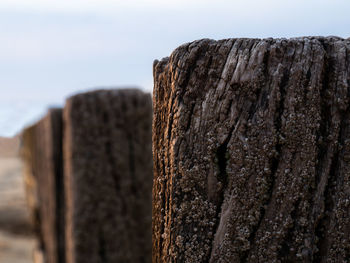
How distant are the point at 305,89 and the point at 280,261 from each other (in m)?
0.43

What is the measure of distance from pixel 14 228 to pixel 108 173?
7.64m

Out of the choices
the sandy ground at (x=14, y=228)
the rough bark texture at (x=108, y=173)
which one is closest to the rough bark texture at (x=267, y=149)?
the rough bark texture at (x=108, y=173)

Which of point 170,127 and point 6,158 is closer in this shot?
point 170,127

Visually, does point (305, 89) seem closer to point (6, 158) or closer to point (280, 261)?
point (280, 261)

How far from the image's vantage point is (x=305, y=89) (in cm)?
122

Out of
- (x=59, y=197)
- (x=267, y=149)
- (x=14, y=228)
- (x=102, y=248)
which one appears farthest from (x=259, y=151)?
(x=14, y=228)

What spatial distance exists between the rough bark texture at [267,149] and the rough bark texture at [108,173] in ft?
7.70

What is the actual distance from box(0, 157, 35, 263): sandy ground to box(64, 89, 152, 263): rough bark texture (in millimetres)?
5074

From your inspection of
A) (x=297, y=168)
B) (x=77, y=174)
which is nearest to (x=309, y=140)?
(x=297, y=168)

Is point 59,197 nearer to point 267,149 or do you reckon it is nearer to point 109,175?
point 109,175

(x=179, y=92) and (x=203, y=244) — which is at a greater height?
(x=179, y=92)

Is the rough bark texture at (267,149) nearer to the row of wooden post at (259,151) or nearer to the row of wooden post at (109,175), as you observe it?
the row of wooden post at (259,151)

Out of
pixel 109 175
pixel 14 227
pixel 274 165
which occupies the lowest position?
pixel 14 227

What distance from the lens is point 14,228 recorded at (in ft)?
34.2
